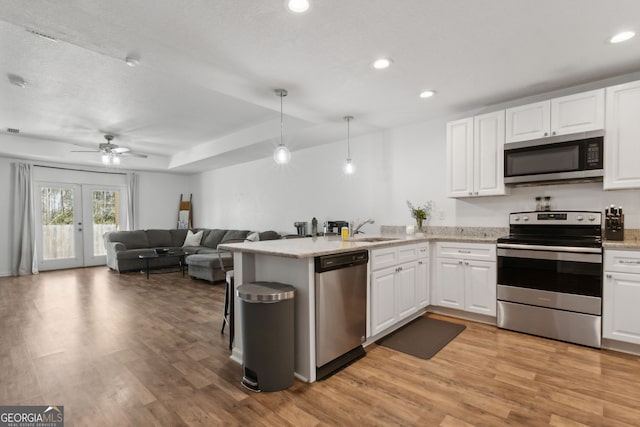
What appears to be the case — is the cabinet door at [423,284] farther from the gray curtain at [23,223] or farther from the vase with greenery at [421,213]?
the gray curtain at [23,223]

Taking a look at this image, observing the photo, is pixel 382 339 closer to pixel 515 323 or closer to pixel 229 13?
pixel 515 323

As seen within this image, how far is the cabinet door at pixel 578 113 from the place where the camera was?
2.80 m

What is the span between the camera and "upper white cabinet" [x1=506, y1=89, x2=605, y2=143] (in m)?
2.81

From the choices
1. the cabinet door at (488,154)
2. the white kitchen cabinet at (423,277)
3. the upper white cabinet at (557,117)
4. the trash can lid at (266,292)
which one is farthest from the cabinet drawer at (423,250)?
the trash can lid at (266,292)

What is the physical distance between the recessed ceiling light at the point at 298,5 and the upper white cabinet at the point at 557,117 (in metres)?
2.52

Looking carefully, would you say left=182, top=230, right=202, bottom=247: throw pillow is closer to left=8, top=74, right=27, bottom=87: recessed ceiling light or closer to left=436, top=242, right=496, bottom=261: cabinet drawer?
left=8, top=74, right=27, bottom=87: recessed ceiling light

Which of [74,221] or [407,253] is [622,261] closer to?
[407,253]

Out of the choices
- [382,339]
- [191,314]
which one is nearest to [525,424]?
[382,339]

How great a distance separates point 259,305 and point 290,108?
2.42 m

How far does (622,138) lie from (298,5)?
3005 millimetres

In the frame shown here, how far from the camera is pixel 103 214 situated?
7.55 meters

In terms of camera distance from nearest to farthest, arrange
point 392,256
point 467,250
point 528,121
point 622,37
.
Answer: point 622,37
point 392,256
point 528,121
point 467,250

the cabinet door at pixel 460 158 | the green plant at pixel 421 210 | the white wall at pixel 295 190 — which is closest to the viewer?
the cabinet door at pixel 460 158

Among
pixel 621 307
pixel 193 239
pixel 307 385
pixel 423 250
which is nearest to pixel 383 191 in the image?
pixel 423 250
